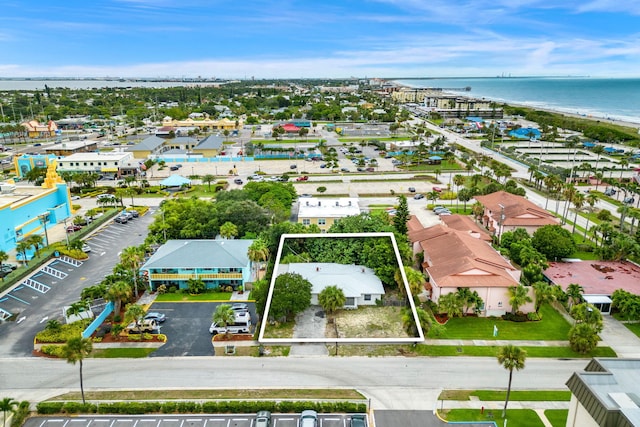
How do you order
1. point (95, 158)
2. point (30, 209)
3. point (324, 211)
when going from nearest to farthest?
point (30, 209) → point (324, 211) → point (95, 158)

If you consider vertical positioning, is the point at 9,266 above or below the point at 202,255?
below

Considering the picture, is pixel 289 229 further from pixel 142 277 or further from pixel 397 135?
pixel 397 135

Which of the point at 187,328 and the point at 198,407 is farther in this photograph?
the point at 187,328

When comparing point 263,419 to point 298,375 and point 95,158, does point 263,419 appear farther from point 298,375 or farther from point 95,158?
point 95,158

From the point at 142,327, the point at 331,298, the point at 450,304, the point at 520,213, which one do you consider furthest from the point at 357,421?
the point at 520,213

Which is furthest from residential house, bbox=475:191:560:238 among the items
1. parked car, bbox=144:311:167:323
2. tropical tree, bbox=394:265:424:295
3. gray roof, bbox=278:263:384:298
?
parked car, bbox=144:311:167:323

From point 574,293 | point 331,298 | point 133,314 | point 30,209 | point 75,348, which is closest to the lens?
point 75,348

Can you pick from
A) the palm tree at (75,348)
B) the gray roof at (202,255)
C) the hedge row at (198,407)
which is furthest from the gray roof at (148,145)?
the hedge row at (198,407)

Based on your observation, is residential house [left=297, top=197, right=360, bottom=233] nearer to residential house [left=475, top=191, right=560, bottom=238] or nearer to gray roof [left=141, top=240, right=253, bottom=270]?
gray roof [left=141, top=240, right=253, bottom=270]

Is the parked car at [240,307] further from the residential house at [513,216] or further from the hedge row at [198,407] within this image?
the residential house at [513,216]
